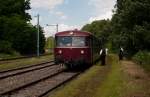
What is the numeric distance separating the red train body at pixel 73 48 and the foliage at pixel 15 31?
1271 inches

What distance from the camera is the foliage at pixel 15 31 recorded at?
71312 mm

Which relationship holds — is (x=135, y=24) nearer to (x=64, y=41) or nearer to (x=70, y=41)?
(x=70, y=41)

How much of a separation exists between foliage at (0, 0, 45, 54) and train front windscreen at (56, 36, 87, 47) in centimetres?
3220

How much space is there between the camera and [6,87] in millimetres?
21609

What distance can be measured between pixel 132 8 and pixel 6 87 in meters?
22.4

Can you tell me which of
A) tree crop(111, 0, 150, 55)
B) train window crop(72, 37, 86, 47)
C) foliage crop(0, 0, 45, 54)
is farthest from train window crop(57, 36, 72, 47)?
foliage crop(0, 0, 45, 54)

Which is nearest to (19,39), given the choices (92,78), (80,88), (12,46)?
(12,46)

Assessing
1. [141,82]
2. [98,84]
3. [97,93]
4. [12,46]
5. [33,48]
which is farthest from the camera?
[33,48]

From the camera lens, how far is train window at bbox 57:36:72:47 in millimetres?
34531

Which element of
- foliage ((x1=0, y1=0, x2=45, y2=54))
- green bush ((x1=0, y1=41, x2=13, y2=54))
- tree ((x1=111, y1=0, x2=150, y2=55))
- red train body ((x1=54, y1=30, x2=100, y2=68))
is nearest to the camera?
red train body ((x1=54, y1=30, x2=100, y2=68))

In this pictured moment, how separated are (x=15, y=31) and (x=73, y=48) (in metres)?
40.0

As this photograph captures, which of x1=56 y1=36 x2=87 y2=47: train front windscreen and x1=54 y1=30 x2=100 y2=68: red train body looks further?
x1=56 y1=36 x2=87 y2=47: train front windscreen

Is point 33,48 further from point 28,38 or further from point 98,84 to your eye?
point 98,84

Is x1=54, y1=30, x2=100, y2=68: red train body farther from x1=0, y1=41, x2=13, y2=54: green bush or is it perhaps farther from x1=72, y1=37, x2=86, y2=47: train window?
Result: x1=0, y1=41, x2=13, y2=54: green bush
